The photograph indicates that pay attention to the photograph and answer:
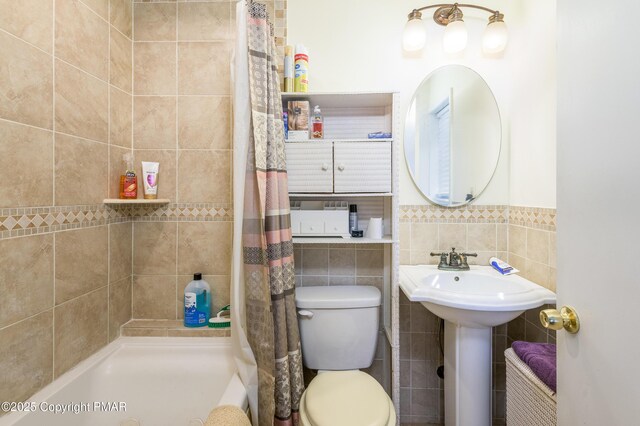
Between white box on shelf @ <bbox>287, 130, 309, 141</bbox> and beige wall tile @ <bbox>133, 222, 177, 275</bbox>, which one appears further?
beige wall tile @ <bbox>133, 222, 177, 275</bbox>

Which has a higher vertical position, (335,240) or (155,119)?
(155,119)

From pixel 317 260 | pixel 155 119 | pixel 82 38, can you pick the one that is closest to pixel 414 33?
pixel 317 260

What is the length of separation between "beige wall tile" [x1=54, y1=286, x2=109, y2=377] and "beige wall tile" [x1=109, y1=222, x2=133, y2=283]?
0.34 ft

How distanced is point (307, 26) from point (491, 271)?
168cm

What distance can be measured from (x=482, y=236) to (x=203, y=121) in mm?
1680

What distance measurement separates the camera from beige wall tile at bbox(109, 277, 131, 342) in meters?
1.50

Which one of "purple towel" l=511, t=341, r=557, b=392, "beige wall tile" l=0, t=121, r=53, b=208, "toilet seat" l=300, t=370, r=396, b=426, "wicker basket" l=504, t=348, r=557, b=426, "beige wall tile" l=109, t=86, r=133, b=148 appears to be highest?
"beige wall tile" l=109, t=86, r=133, b=148

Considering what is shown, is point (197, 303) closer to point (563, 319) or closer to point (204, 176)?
point (204, 176)

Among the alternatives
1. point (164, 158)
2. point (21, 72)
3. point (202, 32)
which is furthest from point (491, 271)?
point (21, 72)

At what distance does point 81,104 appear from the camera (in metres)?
1.29

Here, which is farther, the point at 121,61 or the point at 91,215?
the point at 121,61

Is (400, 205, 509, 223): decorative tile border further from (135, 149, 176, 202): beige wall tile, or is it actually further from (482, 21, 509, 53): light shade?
(135, 149, 176, 202): beige wall tile

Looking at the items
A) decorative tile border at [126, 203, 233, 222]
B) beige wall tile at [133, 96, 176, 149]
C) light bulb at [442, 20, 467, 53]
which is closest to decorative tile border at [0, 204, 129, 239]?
decorative tile border at [126, 203, 233, 222]

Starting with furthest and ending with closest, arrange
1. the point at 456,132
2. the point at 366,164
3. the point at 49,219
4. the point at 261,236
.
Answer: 1. the point at 456,132
2. the point at 366,164
3. the point at 261,236
4. the point at 49,219
